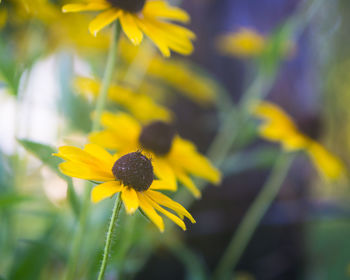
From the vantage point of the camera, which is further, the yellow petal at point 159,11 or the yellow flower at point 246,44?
the yellow flower at point 246,44

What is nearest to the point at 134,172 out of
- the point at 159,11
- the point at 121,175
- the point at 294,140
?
the point at 121,175

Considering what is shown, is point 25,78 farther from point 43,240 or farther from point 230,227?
point 230,227

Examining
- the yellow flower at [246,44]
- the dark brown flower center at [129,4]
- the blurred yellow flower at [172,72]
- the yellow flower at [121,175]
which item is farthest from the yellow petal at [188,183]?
the yellow flower at [246,44]

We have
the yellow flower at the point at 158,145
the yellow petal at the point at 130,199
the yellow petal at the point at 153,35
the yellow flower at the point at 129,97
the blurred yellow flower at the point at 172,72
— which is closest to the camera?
the yellow petal at the point at 130,199

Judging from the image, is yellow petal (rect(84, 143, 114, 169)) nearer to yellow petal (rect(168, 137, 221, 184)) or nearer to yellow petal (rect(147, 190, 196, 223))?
yellow petal (rect(147, 190, 196, 223))

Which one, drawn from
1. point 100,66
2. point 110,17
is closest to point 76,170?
point 110,17

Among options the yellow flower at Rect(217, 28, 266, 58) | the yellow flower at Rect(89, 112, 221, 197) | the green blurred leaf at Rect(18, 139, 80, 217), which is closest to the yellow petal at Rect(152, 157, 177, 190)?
the yellow flower at Rect(89, 112, 221, 197)

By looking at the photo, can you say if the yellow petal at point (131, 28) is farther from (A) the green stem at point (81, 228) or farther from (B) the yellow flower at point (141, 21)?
(A) the green stem at point (81, 228)
